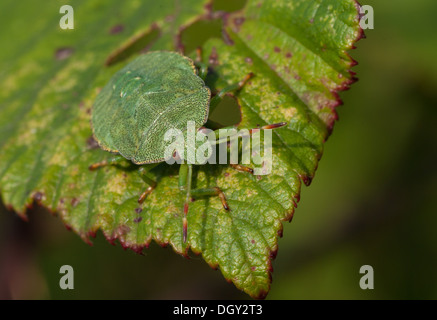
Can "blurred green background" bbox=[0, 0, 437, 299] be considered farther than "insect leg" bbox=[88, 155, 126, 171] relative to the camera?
Yes

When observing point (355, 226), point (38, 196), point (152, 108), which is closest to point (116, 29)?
point (152, 108)

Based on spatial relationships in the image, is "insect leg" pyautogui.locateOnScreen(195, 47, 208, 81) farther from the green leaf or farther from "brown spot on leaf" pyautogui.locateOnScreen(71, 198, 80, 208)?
"brown spot on leaf" pyautogui.locateOnScreen(71, 198, 80, 208)

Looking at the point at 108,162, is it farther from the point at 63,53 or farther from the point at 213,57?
the point at 63,53

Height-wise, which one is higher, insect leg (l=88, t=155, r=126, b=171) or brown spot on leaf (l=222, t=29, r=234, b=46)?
brown spot on leaf (l=222, t=29, r=234, b=46)

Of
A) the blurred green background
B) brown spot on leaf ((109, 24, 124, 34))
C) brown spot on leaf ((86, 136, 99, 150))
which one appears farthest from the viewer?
the blurred green background

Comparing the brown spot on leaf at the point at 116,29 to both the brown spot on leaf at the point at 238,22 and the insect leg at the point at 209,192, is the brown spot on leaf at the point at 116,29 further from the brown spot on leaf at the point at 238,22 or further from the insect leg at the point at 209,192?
the insect leg at the point at 209,192

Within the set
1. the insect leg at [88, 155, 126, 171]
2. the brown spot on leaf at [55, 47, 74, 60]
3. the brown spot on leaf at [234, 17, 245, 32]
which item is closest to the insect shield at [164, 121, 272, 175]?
the insect leg at [88, 155, 126, 171]
